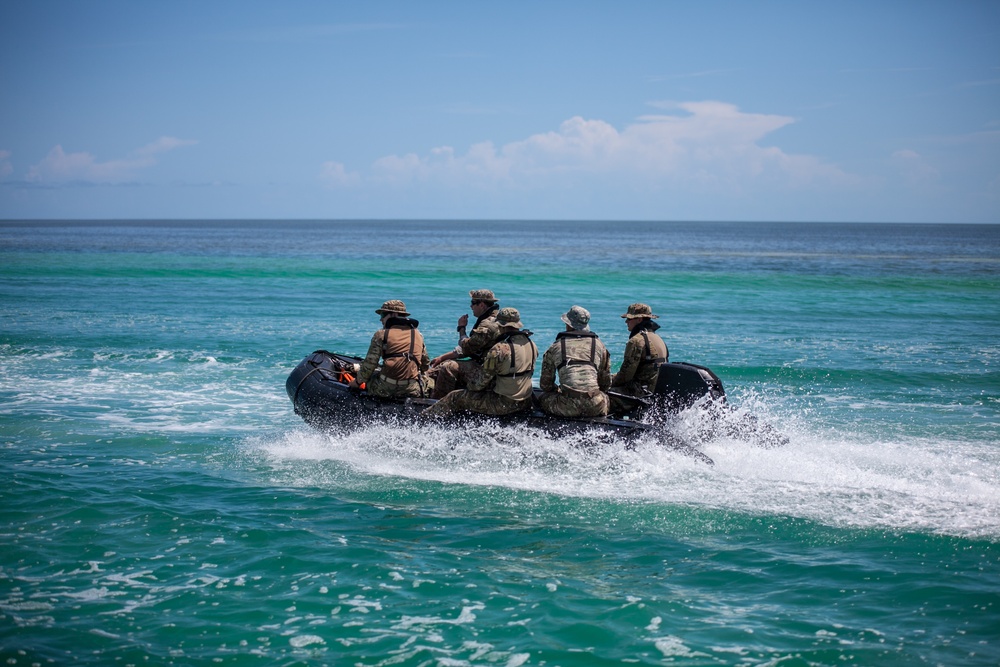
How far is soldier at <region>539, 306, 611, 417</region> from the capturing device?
31.4 feet

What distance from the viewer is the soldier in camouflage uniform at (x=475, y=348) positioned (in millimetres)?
9984

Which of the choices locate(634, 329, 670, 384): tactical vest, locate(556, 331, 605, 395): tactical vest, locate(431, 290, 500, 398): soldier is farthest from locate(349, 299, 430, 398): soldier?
locate(634, 329, 670, 384): tactical vest

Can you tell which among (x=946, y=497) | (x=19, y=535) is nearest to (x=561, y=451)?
(x=946, y=497)

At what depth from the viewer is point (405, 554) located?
731 cm

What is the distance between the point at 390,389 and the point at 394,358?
1.30ft

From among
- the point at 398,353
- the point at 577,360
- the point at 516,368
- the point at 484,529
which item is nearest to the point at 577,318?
the point at 577,360

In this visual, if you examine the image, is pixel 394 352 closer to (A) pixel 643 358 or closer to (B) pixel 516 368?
(B) pixel 516 368

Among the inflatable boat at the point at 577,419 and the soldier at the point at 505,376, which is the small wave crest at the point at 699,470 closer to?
the inflatable boat at the point at 577,419

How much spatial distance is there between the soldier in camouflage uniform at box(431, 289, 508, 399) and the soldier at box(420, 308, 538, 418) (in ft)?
0.40

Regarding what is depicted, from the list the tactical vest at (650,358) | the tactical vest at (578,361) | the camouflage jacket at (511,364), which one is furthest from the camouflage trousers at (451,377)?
the tactical vest at (650,358)

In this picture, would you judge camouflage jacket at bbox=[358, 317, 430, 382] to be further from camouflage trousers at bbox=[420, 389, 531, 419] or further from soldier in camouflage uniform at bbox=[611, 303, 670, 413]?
soldier in camouflage uniform at bbox=[611, 303, 670, 413]

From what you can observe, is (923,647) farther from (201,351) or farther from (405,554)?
(201,351)

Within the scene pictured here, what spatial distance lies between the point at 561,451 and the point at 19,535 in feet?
17.5

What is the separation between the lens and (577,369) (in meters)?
9.59
